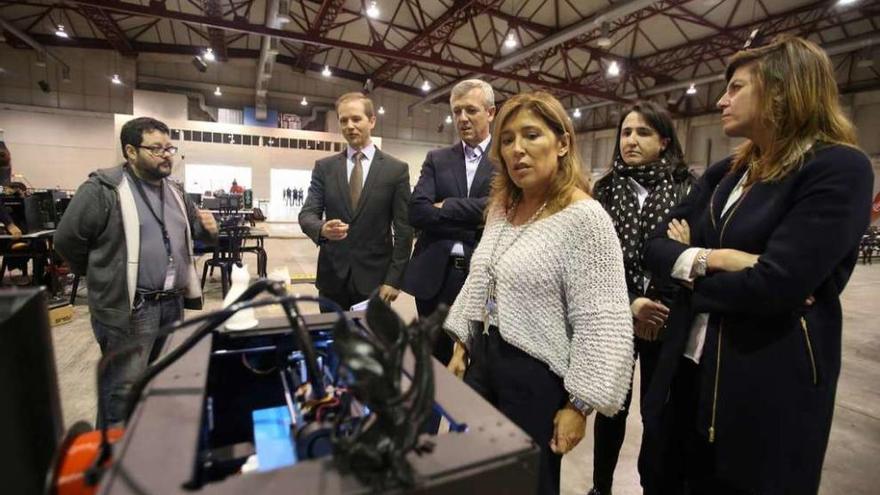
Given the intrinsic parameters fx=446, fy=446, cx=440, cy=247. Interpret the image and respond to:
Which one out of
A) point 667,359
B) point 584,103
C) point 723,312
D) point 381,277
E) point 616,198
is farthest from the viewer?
point 584,103

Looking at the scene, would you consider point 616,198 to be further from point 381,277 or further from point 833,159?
point 381,277

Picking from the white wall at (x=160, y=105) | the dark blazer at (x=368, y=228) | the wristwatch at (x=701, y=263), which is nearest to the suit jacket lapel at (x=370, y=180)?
the dark blazer at (x=368, y=228)

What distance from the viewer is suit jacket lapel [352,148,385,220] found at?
81.6 inches

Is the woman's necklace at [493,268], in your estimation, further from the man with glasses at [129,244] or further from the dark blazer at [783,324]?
the man with glasses at [129,244]

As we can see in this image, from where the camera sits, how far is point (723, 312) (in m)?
1.05

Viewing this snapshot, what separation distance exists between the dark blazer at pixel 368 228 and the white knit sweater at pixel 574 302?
1070 mm

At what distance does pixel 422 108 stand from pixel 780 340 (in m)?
17.5

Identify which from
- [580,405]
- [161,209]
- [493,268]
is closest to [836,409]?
[580,405]

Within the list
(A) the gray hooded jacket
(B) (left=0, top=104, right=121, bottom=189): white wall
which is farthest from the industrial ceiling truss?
(A) the gray hooded jacket

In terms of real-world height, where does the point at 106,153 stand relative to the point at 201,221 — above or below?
above

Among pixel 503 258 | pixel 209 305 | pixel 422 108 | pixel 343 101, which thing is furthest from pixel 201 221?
pixel 422 108

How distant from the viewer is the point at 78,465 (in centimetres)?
46

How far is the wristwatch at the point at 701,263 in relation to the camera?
43.7 inches

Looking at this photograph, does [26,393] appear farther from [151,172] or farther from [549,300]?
[151,172]
